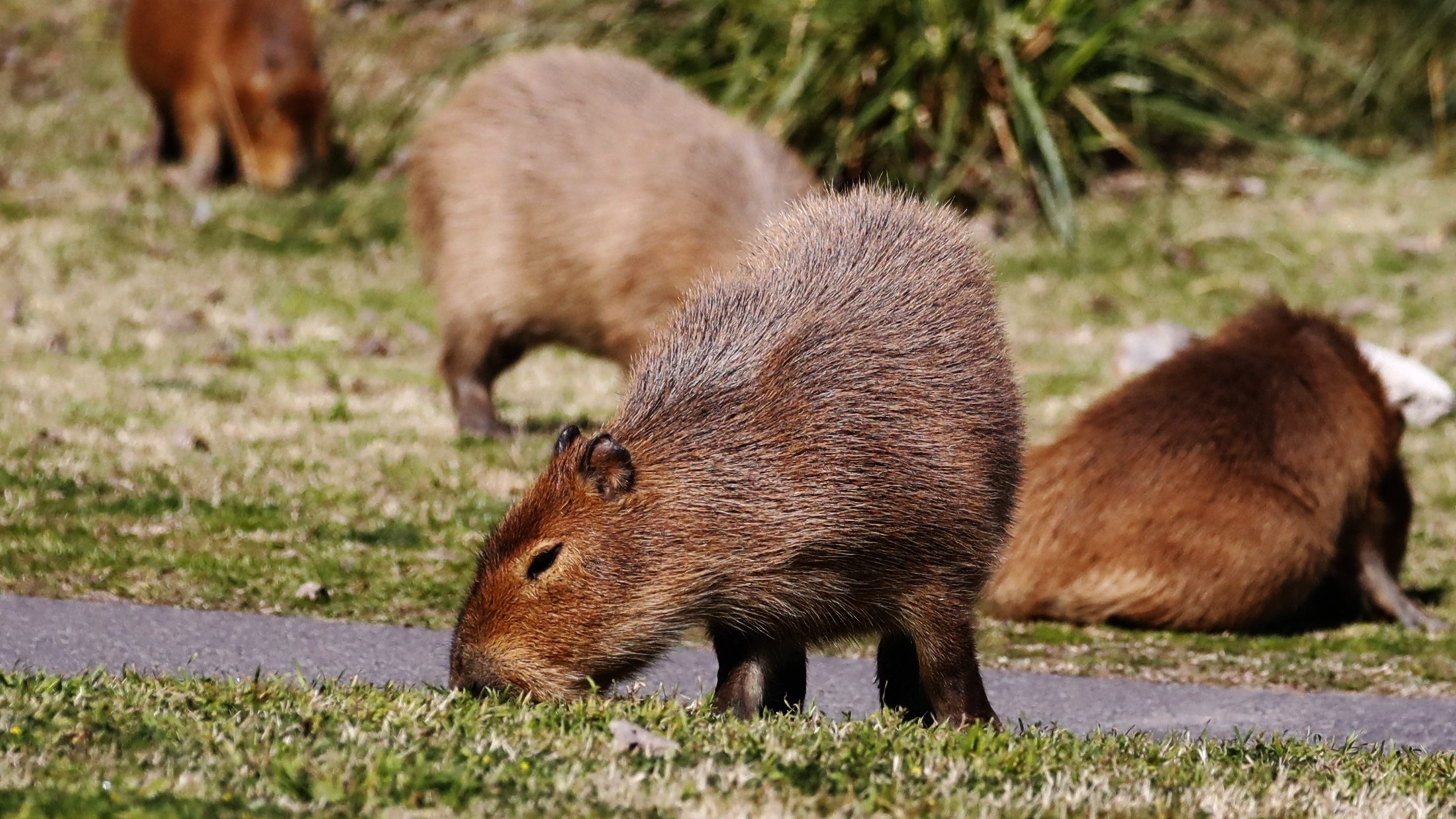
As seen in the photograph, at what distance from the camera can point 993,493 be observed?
4.55 m

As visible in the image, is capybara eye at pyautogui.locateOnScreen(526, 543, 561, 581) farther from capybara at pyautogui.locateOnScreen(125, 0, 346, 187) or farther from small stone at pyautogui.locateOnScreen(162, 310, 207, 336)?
capybara at pyautogui.locateOnScreen(125, 0, 346, 187)

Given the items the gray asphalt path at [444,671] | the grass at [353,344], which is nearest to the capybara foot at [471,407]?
the grass at [353,344]

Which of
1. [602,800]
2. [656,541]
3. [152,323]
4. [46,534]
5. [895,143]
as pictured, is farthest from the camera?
[895,143]

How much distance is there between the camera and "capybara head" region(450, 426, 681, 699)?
4.04m

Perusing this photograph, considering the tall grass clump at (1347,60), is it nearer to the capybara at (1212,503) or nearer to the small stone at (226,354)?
the capybara at (1212,503)

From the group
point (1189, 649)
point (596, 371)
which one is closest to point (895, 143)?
point (596, 371)

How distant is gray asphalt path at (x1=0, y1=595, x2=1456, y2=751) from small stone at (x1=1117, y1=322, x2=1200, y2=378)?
4.77m

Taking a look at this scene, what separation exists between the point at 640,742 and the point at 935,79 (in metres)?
9.34

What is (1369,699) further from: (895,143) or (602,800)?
(895,143)

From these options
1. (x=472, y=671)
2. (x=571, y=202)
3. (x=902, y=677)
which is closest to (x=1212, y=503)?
(x=902, y=677)

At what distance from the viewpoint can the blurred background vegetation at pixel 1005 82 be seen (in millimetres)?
12094

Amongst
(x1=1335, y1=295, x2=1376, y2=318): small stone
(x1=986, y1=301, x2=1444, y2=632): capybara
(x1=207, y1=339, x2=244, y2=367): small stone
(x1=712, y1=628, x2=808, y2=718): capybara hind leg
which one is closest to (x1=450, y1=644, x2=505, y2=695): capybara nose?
(x1=712, y1=628, x2=808, y2=718): capybara hind leg

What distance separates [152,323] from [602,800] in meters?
8.10

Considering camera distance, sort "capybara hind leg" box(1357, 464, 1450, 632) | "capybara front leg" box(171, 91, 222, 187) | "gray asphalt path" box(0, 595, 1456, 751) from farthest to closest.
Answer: "capybara front leg" box(171, 91, 222, 187) → "capybara hind leg" box(1357, 464, 1450, 632) → "gray asphalt path" box(0, 595, 1456, 751)
